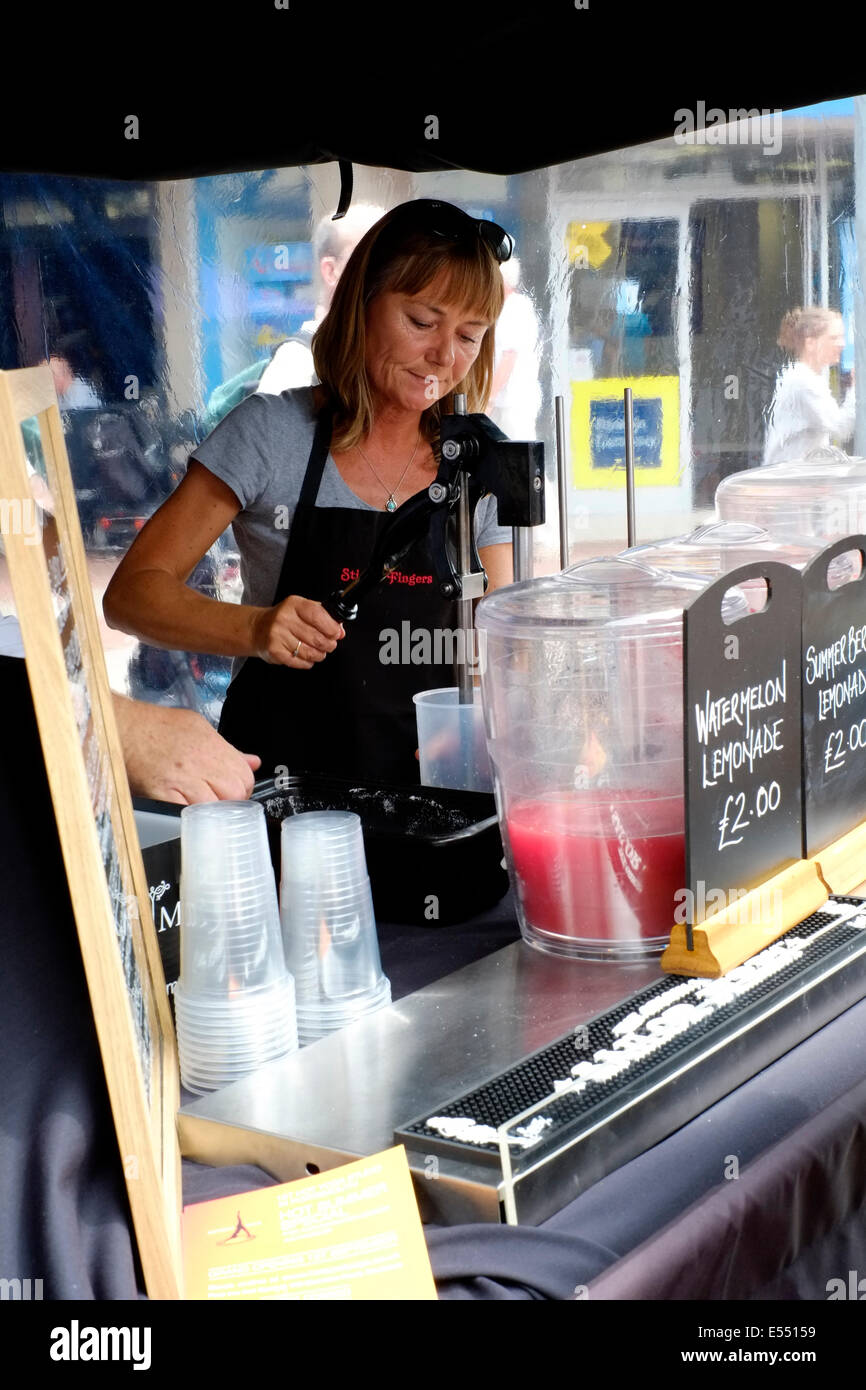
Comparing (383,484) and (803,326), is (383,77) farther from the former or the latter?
(803,326)

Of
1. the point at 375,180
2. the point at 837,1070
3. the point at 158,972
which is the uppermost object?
the point at 375,180

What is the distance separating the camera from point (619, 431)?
4.30 metres

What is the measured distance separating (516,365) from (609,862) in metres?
3.15

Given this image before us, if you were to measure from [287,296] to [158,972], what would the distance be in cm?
300

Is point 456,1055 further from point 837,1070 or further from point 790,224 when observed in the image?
point 790,224

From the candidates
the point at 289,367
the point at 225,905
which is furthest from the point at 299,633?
the point at 289,367

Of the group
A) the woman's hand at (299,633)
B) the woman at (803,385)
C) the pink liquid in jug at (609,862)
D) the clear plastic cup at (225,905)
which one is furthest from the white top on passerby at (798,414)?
the clear plastic cup at (225,905)

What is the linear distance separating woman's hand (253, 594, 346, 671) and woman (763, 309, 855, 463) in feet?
8.70

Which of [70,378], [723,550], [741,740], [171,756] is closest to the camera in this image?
[741,740]

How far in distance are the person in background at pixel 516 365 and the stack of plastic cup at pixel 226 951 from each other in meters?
3.23

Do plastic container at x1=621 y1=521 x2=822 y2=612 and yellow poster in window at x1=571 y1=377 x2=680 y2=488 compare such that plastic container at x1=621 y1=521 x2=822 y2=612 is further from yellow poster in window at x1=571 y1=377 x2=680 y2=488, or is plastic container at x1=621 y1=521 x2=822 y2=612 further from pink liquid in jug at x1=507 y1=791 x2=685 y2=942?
yellow poster in window at x1=571 y1=377 x2=680 y2=488

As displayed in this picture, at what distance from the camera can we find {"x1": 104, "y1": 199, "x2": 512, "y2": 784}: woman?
239 cm

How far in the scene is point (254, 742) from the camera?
2516mm
